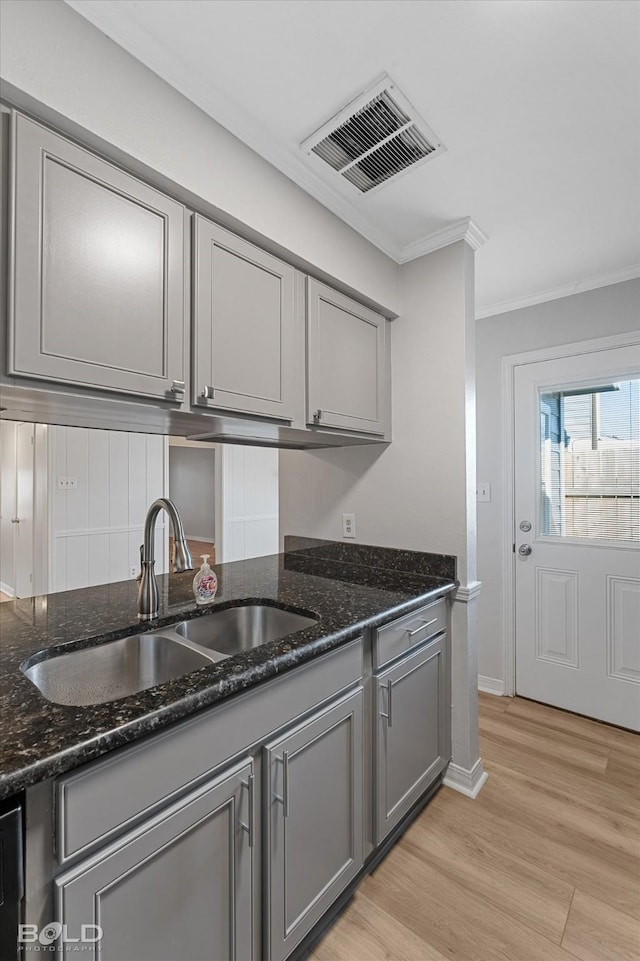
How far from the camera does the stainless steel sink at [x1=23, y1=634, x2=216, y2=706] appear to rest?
1202 mm

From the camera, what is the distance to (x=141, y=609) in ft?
4.77

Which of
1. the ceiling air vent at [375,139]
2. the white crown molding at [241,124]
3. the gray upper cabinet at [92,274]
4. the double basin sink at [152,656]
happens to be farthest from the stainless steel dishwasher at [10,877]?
the ceiling air vent at [375,139]

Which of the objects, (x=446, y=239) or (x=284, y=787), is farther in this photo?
(x=446, y=239)

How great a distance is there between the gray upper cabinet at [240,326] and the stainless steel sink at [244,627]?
735 mm

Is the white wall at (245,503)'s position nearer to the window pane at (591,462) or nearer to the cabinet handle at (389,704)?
the window pane at (591,462)

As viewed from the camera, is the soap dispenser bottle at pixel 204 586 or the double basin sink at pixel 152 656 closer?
the double basin sink at pixel 152 656

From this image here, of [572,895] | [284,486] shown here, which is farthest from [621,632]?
[284,486]

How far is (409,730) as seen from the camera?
67.1 inches

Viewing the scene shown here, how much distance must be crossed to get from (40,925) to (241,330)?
1457mm

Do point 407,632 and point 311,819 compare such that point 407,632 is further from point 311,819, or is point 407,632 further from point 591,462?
point 591,462

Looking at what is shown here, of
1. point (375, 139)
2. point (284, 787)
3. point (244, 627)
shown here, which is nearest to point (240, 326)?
point (375, 139)

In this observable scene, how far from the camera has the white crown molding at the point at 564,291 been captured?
2458 mm

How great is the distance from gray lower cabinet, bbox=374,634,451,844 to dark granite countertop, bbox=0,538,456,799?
0.82 ft

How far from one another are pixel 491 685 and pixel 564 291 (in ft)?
8.07
